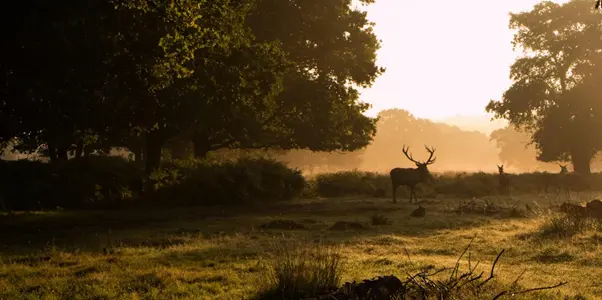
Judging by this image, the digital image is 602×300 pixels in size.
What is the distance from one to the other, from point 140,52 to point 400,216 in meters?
12.3

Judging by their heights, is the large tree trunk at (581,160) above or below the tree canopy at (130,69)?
below

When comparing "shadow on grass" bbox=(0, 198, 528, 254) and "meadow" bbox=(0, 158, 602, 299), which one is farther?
"shadow on grass" bbox=(0, 198, 528, 254)

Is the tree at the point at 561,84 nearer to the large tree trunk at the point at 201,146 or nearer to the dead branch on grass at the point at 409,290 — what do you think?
the large tree trunk at the point at 201,146

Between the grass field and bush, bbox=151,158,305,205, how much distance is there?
2.00m

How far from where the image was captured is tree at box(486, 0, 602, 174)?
138 ft

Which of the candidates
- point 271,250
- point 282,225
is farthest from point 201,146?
point 271,250

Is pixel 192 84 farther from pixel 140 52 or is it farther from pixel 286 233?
pixel 286 233

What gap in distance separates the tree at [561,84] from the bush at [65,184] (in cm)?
3477

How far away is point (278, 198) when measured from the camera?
26469 millimetres

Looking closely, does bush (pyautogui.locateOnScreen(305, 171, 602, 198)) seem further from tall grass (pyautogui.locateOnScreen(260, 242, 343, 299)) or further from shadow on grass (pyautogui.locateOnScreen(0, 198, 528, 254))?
tall grass (pyautogui.locateOnScreen(260, 242, 343, 299))

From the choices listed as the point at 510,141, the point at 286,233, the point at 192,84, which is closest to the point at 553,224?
the point at 286,233

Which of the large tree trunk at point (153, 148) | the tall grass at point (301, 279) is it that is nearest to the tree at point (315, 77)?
the large tree trunk at point (153, 148)

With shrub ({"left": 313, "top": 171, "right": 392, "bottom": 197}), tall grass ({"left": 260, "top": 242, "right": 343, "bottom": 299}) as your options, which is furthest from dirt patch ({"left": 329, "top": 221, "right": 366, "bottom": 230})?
shrub ({"left": 313, "top": 171, "right": 392, "bottom": 197})

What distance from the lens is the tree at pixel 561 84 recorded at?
138 ft
